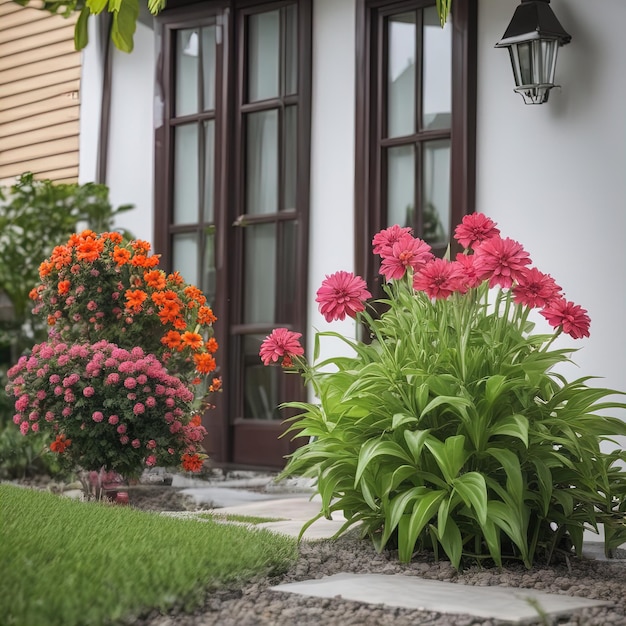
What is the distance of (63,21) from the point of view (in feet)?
25.5

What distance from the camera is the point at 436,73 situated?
222 inches

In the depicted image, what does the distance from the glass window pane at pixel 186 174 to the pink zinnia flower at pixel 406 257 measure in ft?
10.3

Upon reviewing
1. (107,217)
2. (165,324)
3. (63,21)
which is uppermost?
(63,21)

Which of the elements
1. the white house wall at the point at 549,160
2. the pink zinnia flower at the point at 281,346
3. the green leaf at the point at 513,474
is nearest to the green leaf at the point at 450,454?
the green leaf at the point at 513,474

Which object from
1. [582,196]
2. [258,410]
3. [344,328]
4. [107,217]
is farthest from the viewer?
[107,217]

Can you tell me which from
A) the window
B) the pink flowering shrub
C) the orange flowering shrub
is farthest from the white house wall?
the pink flowering shrub

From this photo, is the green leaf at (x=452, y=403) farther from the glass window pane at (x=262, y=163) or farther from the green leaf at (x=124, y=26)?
the glass window pane at (x=262, y=163)

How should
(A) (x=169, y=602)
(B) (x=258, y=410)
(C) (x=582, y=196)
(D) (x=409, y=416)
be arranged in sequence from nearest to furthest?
(A) (x=169, y=602)
(D) (x=409, y=416)
(C) (x=582, y=196)
(B) (x=258, y=410)

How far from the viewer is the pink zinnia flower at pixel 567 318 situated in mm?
3516

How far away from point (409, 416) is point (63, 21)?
543cm

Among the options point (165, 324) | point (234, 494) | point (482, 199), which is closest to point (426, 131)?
point (482, 199)

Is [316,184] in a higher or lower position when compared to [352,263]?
higher

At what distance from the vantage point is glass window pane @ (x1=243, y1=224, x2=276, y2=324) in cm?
629

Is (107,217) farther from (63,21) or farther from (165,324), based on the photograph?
(165,324)
